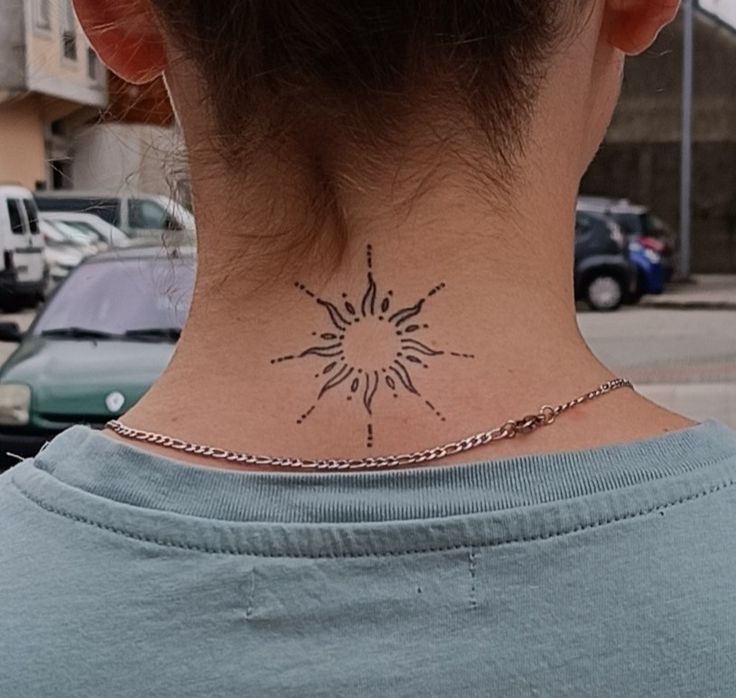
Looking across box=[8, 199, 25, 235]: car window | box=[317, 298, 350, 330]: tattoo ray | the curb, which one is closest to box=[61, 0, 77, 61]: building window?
box=[317, 298, 350, 330]: tattoo ray

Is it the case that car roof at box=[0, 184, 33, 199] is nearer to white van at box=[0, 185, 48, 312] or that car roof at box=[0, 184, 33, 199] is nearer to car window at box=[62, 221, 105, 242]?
white van at box=[0, 185, 48, 312]

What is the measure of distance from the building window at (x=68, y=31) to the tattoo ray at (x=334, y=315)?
35 cm

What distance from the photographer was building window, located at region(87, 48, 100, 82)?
100cm

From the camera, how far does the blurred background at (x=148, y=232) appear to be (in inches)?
49.2

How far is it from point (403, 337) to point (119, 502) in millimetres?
221

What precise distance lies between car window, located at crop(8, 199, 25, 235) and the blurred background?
0.05 m

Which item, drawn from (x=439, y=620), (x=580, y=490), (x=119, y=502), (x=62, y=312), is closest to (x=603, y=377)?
(x=580, y=490)

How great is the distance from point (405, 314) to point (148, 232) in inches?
60.0

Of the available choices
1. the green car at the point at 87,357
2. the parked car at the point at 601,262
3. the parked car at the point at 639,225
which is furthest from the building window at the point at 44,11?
the parked car at the point at 639,225

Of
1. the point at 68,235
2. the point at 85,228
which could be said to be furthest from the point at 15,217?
the point at 85,228

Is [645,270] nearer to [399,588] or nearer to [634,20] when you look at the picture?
[634,20]

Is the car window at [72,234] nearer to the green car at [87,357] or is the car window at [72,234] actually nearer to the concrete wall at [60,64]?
the green car at [87,357]

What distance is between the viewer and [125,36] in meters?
0.91

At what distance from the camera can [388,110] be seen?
0.78 meters
